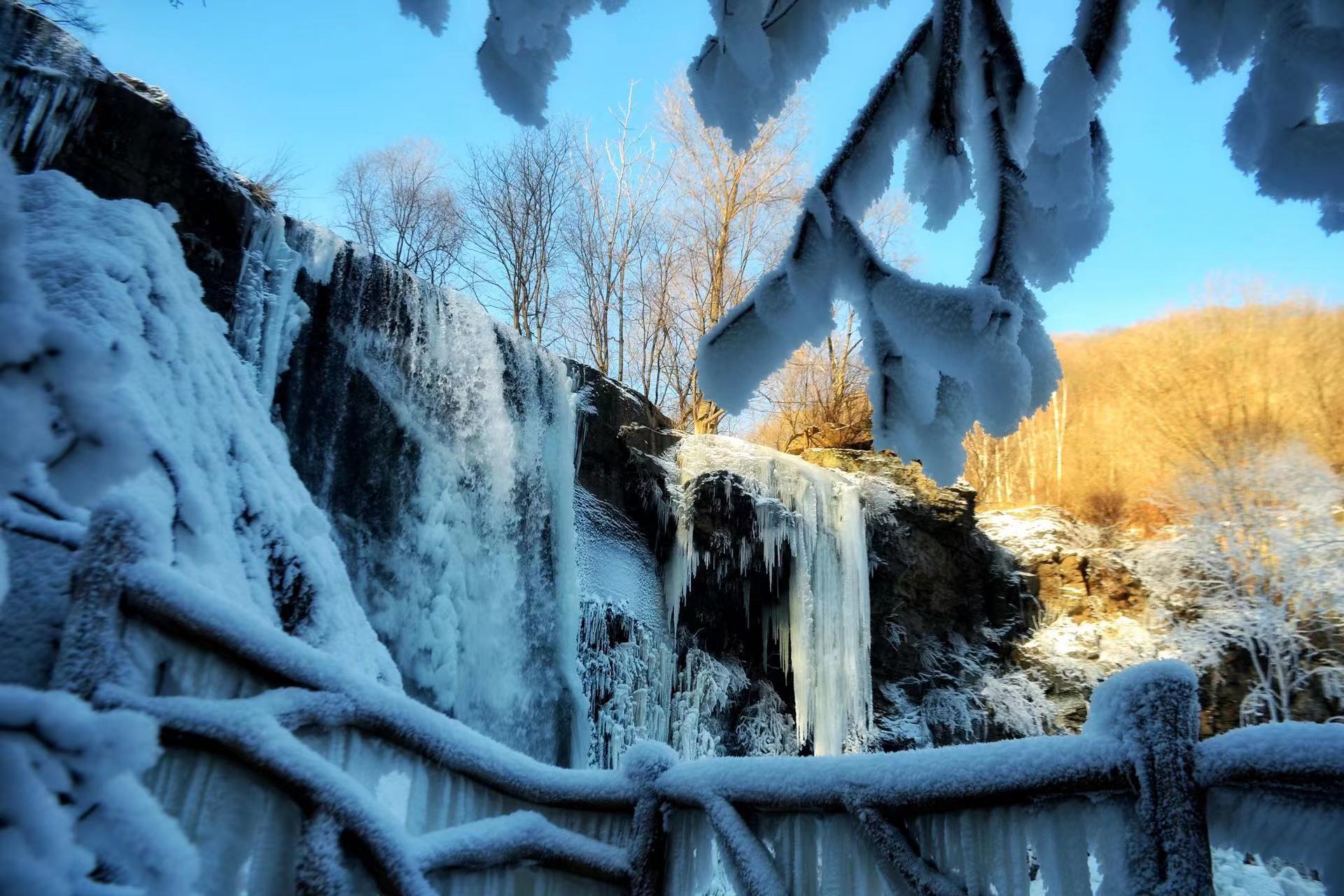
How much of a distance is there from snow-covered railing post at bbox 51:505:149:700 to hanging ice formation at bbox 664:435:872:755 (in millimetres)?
8027

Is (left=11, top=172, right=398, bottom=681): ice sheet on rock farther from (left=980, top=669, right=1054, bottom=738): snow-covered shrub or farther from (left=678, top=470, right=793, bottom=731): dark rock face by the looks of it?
(left=980, top=669, right=1054, bottom=738): snow-covered shrub

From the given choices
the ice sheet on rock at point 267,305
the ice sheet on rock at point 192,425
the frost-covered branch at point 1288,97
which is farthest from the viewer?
the ice sheet on rock at point 267,305

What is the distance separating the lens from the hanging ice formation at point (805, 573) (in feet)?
29.6

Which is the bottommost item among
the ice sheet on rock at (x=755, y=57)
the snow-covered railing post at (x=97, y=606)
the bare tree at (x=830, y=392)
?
the snow-covered railing post at (x=97, y=606)

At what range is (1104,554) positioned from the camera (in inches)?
468

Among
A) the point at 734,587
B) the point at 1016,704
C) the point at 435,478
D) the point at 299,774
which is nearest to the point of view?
the point at 299,774

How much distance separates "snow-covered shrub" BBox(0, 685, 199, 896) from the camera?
1.66 feet

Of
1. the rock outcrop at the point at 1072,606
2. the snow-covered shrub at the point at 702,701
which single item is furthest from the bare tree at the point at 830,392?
the snow-covered shrub at the point at 702,701

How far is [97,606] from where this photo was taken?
3.03 feet

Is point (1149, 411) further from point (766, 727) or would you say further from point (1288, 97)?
point (1288, 97)

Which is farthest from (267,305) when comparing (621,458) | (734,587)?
(734,587)

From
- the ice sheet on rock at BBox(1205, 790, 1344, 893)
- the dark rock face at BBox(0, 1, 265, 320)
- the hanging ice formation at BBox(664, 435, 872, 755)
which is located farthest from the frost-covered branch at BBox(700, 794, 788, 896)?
the hanging ice formation at BBox(664, 435, 872, 755)

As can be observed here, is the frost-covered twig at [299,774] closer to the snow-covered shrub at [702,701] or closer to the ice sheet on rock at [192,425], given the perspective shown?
the ice sheet on rock at [192,425]

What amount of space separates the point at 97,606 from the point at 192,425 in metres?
0.86
